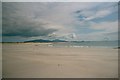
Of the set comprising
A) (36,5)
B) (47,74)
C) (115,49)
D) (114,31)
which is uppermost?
(36,5)

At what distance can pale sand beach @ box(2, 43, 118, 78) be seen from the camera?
3.88 metres

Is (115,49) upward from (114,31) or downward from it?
downward

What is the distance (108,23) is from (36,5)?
61.7 inches

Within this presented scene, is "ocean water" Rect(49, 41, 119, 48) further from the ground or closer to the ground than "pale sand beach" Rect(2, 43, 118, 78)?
further from the ground

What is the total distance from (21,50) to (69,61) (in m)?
1.05

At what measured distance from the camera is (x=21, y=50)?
12.8ft

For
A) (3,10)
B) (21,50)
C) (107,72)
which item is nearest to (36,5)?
(3,10)

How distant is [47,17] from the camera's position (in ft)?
12.7

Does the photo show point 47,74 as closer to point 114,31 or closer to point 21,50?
point 21,50

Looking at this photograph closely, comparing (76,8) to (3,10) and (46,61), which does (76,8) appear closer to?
(46,61)

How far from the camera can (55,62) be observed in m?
3.90

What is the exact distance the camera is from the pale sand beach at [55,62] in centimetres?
388

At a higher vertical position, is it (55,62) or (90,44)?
(90,44)

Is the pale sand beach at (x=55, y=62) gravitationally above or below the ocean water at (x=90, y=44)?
below
